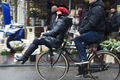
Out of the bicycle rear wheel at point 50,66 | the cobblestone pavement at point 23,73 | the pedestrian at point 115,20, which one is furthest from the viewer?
the pedestrian at point 115,20

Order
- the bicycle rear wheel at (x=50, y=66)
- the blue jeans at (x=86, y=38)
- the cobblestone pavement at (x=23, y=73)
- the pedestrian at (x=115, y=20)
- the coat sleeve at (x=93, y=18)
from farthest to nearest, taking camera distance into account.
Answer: the pedestrian at (x=115, y=20) → the cobblestone pavement at (x=23, y=73) → the bicycle rear wheel at (x=50, y=66) → the blue jeans at (x=86, y=38) → the coat sleeve at (x=93, y=18)

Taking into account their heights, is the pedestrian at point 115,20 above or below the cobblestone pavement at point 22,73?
above

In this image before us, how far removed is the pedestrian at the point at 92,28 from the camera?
318cm

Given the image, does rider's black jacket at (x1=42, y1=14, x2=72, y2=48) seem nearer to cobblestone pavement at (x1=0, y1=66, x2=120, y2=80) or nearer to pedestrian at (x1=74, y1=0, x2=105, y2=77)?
pedestrian at (x1=74, y1=0, x2=105, y2=77)

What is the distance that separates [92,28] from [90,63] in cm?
85

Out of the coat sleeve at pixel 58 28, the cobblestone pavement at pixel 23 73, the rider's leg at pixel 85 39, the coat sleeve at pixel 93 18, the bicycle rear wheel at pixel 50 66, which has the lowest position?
the cobblestone pavement at pixel 23 73

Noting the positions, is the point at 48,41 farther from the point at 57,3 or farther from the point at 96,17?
the point at 57,3

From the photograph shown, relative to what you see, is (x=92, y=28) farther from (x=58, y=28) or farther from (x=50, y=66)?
(x=50, y=66)

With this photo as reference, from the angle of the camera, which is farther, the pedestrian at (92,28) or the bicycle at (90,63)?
the bicycle at (90,63)

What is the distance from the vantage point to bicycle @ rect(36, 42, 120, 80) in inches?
134

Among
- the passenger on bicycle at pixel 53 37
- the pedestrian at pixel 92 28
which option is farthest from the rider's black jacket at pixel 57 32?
the pedestrian at pixel 92 28

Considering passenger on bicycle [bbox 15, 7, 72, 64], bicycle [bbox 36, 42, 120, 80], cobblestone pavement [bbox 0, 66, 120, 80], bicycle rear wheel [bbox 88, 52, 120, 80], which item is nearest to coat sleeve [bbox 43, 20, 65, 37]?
passenger on bicycle [bbox 15, 7, 72, 64]

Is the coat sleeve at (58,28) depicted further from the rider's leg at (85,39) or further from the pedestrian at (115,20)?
the pedestrian at (115,20)

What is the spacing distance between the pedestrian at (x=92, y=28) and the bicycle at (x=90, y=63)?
0.16 meters
